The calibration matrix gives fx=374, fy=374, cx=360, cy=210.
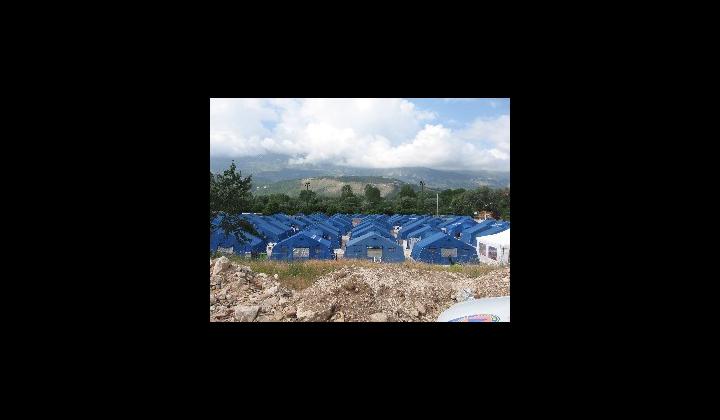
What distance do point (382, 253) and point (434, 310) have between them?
1157 millimetres

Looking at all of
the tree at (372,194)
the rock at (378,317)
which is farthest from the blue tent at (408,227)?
the rock at (378,317)

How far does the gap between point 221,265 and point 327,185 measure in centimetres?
143

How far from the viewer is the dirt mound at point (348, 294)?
3020mm

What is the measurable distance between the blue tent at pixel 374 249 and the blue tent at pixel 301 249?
26 cm

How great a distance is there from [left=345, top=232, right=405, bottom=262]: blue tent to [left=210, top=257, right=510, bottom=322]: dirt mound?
35 centimetres

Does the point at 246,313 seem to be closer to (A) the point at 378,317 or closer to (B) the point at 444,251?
(A) the point at 378,317

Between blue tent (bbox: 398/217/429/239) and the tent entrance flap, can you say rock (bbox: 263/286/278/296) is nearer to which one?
the tent entrance flap

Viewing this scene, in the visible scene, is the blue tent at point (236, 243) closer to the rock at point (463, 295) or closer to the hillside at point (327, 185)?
the hillside at point (327, 185)

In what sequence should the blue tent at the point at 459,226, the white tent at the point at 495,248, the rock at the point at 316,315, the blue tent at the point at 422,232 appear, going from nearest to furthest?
the rock at the point at 316,315 < the white tent at the point at 495,248 < the blue tent at the point at 422,232 < the blue tent at the point at 459,226

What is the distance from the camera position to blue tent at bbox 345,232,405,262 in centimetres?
407

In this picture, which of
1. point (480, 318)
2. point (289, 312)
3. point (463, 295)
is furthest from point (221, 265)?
point (480, 318)
